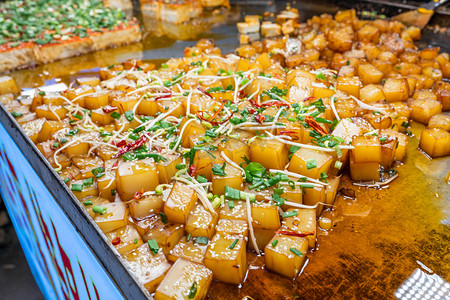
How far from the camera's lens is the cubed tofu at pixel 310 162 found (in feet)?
7.11

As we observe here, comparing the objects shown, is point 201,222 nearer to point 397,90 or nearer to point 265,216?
point 265,216

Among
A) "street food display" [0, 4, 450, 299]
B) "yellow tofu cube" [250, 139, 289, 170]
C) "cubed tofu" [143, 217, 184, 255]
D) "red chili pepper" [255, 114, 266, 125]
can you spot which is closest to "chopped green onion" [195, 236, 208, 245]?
"street food display" [0, 4, 450, 299]

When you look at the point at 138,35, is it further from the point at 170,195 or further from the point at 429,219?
the point at 429,219

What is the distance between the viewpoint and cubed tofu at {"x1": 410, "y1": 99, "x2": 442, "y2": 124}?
3053mm

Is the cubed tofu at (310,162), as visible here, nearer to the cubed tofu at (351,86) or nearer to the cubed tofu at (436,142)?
the cubed tofu at (436,142)

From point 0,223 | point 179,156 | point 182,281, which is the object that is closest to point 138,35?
point 0,223

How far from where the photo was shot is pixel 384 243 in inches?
Answer: 80.7

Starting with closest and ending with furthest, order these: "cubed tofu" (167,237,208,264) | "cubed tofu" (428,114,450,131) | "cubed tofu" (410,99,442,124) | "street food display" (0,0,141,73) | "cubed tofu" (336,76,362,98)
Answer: "cubed tofu" (167,237,208,264)
"cubed tofu" (428,114,450,131)
"cubed tofu" (410,99,442,124)
"cubed tofu" (336,76,362,98)
"street food display" (0,0,141,73)

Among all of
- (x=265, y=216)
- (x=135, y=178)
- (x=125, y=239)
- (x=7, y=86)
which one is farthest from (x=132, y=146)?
(x=7, y=86)

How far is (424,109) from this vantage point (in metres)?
3.05

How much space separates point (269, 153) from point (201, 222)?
646mm

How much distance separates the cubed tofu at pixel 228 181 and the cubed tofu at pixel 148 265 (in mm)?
486

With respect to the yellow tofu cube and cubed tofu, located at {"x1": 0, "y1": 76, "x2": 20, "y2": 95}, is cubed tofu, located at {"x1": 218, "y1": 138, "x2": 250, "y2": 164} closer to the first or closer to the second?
the yellow tofu cube

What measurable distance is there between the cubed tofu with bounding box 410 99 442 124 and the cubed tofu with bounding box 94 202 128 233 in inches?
101
